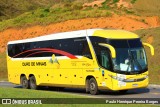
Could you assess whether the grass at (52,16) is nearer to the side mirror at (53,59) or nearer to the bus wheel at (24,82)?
the bus wheel at (24,82)

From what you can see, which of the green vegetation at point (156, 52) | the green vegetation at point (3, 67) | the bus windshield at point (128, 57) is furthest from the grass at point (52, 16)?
the bus windshield at point (128, 57)

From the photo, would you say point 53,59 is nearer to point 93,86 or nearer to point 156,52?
point 93,86

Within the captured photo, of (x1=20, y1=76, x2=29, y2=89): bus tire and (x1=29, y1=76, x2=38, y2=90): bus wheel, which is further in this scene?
(x1=20, y1=76, x2=29, y2=89): bus tire

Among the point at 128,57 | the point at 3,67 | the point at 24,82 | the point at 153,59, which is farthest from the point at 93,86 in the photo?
the point at 3,67

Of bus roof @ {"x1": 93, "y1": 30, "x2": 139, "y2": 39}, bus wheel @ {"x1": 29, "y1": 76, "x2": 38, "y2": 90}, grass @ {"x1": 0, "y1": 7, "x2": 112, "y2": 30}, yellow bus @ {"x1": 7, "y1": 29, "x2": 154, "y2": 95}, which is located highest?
grass @ {"x1": 0, "y1": 7, "x2": 112, "y2": 30}

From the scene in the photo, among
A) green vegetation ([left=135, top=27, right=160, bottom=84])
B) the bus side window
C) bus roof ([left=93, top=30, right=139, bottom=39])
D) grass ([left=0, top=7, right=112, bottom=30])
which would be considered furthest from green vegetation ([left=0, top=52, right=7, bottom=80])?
the bus side window

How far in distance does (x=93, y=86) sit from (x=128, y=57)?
262cm

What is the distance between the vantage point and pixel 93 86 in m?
23.6

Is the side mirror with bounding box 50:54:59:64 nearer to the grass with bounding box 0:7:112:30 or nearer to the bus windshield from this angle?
the bus windshield

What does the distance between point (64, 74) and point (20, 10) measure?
72.1 m

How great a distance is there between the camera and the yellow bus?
73.4 feet

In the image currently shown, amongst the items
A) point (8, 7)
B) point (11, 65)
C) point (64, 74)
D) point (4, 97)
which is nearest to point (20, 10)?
point (8, 7)

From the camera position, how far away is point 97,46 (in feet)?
75.8

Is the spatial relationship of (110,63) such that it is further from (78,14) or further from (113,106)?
(78,14)
